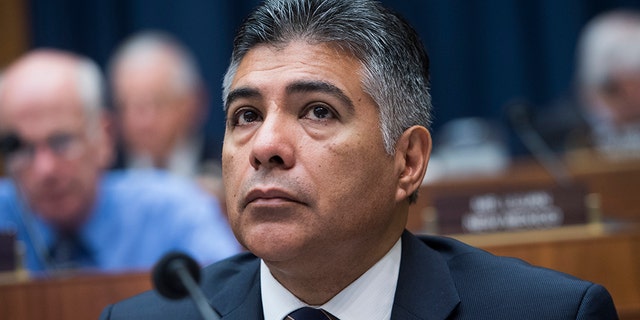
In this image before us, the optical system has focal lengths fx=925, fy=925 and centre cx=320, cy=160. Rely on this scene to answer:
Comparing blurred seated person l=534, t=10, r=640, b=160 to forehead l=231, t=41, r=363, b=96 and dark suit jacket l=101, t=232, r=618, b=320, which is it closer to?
dark suit jacket l=101, t=232, r=618, b=320

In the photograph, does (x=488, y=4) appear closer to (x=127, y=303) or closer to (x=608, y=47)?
(x=608, y=47)

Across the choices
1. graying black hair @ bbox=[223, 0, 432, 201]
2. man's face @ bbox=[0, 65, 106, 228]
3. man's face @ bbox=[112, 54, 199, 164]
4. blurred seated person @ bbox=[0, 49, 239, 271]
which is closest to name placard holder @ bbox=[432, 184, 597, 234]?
blurred seated person @ bbox=[0, 49, 239, 271]

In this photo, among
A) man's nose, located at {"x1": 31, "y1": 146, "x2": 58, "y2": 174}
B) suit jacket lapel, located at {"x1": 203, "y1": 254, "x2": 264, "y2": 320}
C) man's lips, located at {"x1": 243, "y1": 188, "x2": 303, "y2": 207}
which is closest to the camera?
man's lips, located at {"x1": 243, "y1": 188, "x2": 303, "y2": 207}

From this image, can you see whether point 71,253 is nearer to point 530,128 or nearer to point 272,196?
point 272,196

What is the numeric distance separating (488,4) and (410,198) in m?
6.14

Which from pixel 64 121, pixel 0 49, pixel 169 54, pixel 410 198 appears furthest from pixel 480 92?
pixel 410 198

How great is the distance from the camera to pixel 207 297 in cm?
197

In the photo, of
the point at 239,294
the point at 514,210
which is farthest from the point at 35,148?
the point at 239,294

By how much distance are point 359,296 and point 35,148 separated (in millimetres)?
2221

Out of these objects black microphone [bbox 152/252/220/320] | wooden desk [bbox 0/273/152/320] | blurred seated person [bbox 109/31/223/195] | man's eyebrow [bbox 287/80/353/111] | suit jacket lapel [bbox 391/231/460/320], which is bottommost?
blurred seated person [bbox 109/31/223/195]

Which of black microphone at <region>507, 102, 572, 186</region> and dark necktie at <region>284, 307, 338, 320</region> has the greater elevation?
dark necktie at <region>284, 307, 338, 320</region>

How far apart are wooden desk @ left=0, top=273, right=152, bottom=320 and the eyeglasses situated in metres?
0.75

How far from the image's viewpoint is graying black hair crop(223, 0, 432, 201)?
1.77 m

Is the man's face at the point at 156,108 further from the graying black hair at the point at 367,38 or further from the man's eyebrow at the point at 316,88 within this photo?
the man's eyebrow at the point at 316,88
